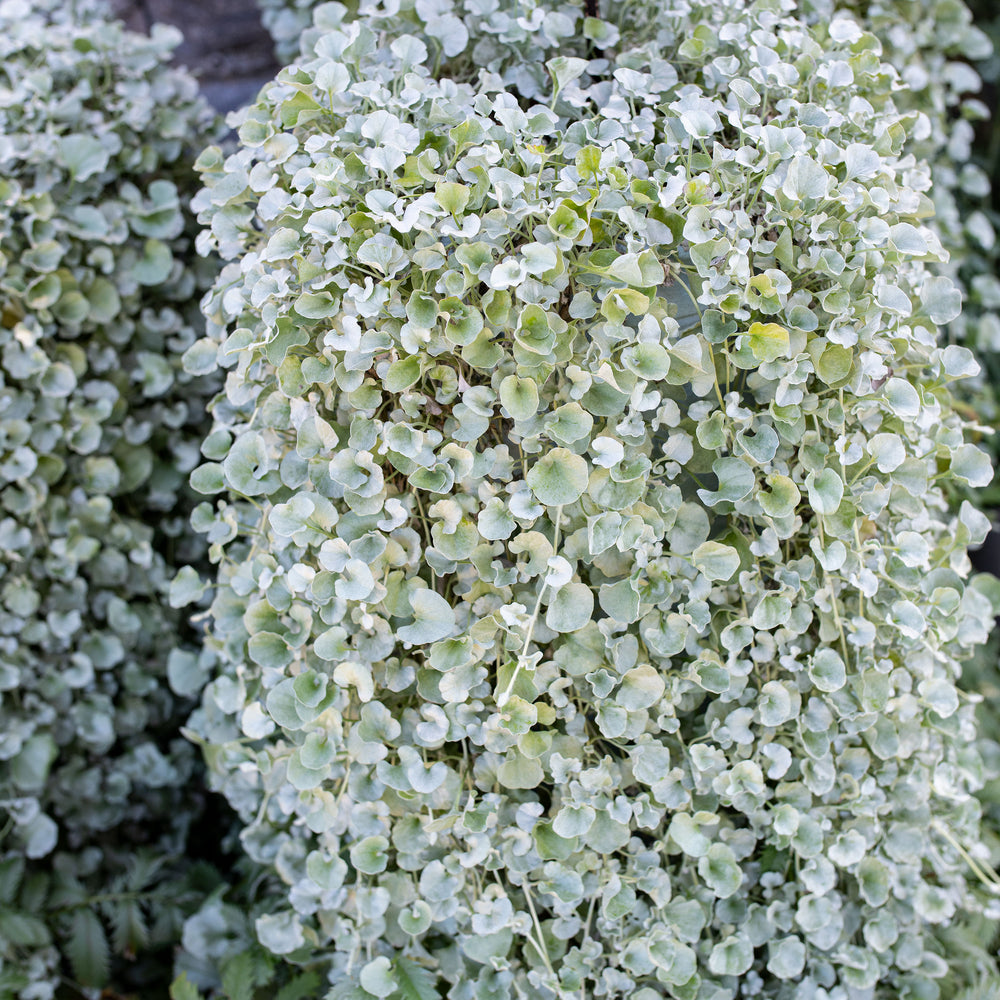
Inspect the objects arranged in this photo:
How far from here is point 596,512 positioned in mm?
1050

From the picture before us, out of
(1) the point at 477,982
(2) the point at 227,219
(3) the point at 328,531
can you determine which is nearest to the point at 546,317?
(3) the point at 328,531

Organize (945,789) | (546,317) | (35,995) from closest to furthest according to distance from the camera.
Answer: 1. (546,317)
2. (945,789)
3. (35,995)

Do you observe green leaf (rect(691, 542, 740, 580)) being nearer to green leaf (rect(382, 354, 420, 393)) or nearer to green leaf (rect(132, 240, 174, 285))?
green leaf (rect(382, 354, 420, 393))

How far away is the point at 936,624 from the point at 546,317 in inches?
25.0

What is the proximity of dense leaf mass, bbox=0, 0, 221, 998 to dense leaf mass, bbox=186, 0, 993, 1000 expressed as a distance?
1.65 feet

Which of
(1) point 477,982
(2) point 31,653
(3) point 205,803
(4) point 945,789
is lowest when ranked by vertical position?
(3) point 205,803

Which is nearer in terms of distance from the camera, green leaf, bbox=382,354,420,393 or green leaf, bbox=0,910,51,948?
green leaf, bbox=382,354,420,393

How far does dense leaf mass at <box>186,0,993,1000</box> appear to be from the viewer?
40.2 inches

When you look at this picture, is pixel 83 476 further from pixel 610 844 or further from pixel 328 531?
pixel 610 844

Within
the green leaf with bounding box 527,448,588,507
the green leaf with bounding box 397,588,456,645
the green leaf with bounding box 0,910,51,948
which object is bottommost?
the green leaf with bounding box 0,910,51,948

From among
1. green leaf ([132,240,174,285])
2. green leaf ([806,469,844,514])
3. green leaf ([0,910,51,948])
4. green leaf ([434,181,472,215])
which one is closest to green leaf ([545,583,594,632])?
green leaf ([806,469,844,514])

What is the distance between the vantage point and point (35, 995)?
1.56 metres

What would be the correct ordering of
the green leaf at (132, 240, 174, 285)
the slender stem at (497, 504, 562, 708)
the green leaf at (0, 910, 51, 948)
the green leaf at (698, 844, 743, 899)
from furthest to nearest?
the green leaf at (132, 240, 174, 285) → the green leaf at (0, 910, 51, 948) → the green leaf at (698, 844, 743, 899) → the slender stem at (497, 504, 562, 708)

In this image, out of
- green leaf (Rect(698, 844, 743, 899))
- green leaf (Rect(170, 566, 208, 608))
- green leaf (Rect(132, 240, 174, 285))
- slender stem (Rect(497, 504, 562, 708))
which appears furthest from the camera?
green leaf (Rect(132, 240, 174, 285))
